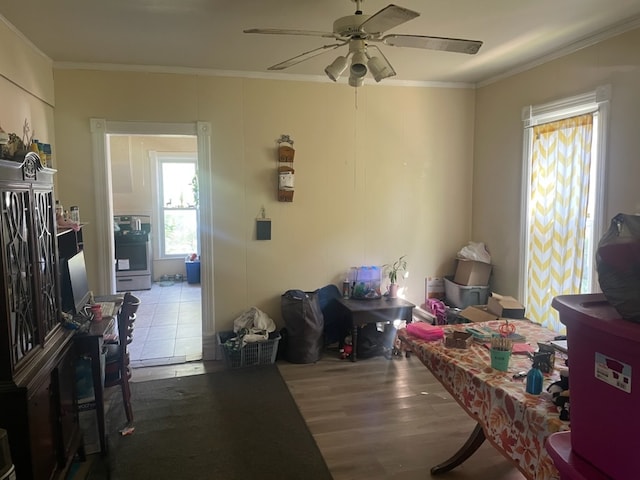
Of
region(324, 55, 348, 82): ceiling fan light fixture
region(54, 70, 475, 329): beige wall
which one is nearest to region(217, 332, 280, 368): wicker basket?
region(54, 70, 475, 329): beige wall

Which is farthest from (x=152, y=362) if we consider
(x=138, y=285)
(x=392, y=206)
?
(x=138, y=285)

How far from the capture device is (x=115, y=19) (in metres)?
2.80

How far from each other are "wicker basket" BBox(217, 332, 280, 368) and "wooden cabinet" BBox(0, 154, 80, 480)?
1508mm

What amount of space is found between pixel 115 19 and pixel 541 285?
3.69 metres

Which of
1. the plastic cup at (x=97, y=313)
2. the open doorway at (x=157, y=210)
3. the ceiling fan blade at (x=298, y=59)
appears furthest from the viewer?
the open doorway at (x=157, y=210)

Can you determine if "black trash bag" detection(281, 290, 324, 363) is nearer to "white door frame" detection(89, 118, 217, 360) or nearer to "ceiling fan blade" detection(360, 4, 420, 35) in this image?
"white door frame" detection(89, 118, 217, 360)

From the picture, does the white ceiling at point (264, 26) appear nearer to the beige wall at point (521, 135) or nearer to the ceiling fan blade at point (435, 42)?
the beige wall at point (521, 135)

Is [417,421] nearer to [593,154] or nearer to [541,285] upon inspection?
[541,285]

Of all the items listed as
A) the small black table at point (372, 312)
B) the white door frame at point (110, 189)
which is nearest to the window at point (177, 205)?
the white door frame at point (110, 189)

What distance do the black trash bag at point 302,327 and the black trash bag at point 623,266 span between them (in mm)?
2983

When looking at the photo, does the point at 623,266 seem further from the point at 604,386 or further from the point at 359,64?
the point at 359,64

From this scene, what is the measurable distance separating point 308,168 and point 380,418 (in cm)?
230

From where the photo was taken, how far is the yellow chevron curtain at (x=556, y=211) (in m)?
3.32

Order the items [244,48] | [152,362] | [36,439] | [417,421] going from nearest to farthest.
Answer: [36,439], [417,421], [244,48], [152,362]
